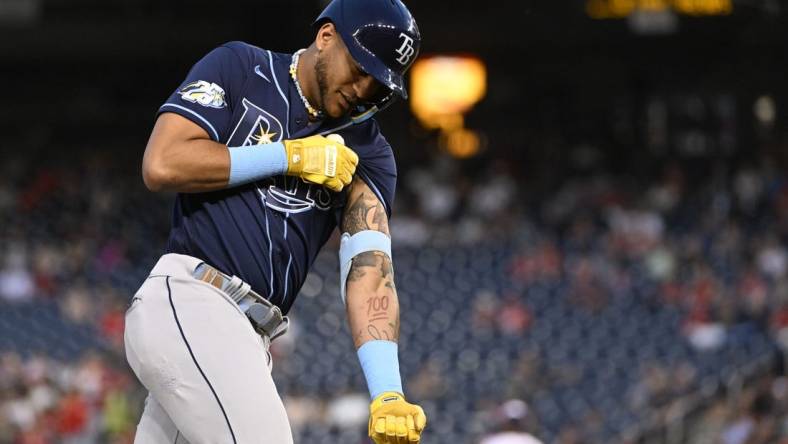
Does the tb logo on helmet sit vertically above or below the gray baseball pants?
above

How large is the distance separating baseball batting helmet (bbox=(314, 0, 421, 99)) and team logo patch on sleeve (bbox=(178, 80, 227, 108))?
340mm

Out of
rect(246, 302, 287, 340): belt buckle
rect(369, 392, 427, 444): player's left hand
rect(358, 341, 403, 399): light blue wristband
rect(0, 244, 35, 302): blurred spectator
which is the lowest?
rect(0, 244, 35, 302): blurred spectator

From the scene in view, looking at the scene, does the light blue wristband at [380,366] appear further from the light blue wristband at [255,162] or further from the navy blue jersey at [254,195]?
the light blue wristband at [255,162]

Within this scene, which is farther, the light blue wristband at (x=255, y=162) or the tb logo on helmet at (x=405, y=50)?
the tb logo on helmet at (x=405, y=50)

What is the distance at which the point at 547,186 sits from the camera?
17688mm

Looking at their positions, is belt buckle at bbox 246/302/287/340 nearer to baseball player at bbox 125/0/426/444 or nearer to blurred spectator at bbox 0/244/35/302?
baseball player at bbox 125/0/426/444

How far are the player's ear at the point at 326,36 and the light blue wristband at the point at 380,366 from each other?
0.76 m

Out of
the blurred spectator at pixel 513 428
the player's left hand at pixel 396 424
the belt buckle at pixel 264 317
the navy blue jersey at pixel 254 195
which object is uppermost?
the navy blue jersey at pixel 254 195

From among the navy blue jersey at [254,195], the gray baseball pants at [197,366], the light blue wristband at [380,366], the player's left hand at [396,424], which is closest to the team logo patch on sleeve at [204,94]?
the navy blue jersey at [254,195]

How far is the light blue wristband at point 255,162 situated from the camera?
3266mm

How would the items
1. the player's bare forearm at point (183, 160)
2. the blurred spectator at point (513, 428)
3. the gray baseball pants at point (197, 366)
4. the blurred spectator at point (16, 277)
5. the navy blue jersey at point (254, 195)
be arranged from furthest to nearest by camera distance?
the blurred spectator at point (16, 277)
the blurred spectator at point (513, 428)
the navy blue jersey at point (254, 195)
the player's bare forearm at point (183, 160)
the gray baseball pants at point (197, 366)

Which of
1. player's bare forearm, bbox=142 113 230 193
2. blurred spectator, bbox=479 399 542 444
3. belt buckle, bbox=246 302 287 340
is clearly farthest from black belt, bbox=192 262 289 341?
blurred spectator, bbox=479 399 542 444

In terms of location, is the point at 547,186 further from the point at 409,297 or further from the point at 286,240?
the point at 286,240

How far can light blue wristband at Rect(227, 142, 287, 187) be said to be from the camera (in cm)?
327
